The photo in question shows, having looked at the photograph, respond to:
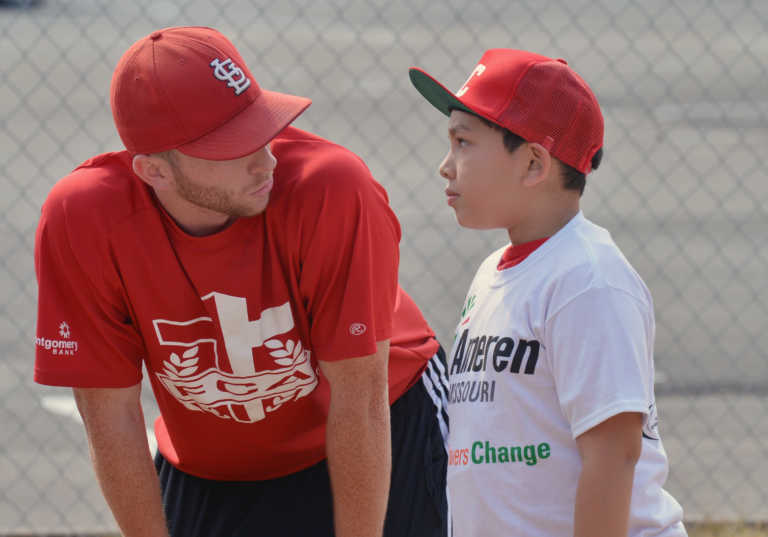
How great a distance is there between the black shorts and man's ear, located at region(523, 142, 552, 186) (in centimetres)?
63

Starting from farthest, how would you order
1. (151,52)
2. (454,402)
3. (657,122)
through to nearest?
(657,122) < (454,402) < (151,52)

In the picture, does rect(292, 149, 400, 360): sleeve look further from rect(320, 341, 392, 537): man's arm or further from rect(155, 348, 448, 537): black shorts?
rect(155, 348, 448, 537): black shorts

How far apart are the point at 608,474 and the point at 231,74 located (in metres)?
1.05

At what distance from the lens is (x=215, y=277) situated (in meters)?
1.99

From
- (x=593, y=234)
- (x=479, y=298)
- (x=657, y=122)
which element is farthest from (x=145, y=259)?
(x=657, y=122)

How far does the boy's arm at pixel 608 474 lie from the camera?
176cm

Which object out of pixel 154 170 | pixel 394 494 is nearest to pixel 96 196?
pixel 154 170

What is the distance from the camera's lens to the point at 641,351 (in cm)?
178

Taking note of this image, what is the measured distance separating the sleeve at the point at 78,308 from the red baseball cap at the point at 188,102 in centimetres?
21

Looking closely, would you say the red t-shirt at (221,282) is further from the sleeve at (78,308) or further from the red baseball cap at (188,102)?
the red baseball cap at (188,102)

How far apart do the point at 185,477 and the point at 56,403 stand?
7.71ft

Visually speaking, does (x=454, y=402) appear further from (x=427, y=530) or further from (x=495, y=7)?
(x=495, y=7)

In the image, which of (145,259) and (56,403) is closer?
(145,259)

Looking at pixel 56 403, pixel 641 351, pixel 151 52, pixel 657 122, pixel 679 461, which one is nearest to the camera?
pixel 641 351
